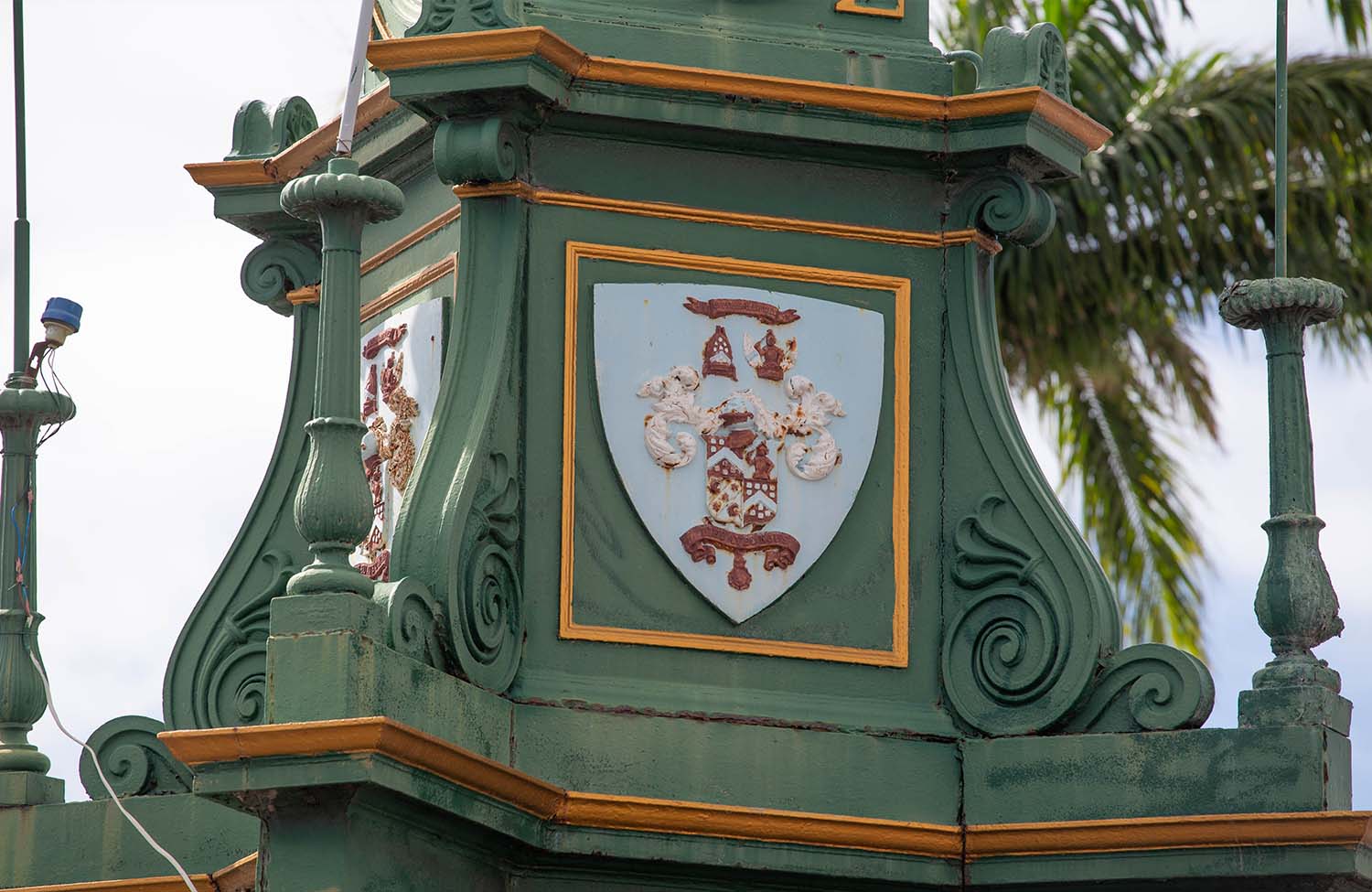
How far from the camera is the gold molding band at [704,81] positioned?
10602 mm

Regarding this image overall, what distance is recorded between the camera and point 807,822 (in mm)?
10289

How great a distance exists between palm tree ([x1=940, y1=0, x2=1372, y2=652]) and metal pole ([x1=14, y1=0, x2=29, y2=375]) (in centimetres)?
1307

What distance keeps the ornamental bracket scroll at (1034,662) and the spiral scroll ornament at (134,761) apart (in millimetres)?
2887

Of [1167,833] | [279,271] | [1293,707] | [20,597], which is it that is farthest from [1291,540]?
[20,597]

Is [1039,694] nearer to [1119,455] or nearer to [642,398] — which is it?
[642,398]

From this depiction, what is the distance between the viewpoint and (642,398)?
35.3 ft

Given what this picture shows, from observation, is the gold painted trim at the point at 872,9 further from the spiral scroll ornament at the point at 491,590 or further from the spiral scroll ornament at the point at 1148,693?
the spiral scroll ornament at the point at 1148,693

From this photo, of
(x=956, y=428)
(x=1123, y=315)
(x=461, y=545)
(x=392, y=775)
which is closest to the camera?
(x=392, y=775)

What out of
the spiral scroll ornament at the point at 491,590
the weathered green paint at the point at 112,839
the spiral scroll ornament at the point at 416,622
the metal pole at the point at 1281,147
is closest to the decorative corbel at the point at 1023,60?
the metal pole at the point at 1281,147

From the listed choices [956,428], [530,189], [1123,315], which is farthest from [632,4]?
[1123,315]

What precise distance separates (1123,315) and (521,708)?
50.0 feet

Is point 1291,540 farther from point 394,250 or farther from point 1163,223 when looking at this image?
point 1163,223

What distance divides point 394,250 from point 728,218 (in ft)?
4.35

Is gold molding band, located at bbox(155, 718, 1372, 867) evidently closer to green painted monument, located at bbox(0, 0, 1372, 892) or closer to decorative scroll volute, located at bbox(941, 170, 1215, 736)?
green painted monument, located at bbox(0, 0, 1372, 892)
